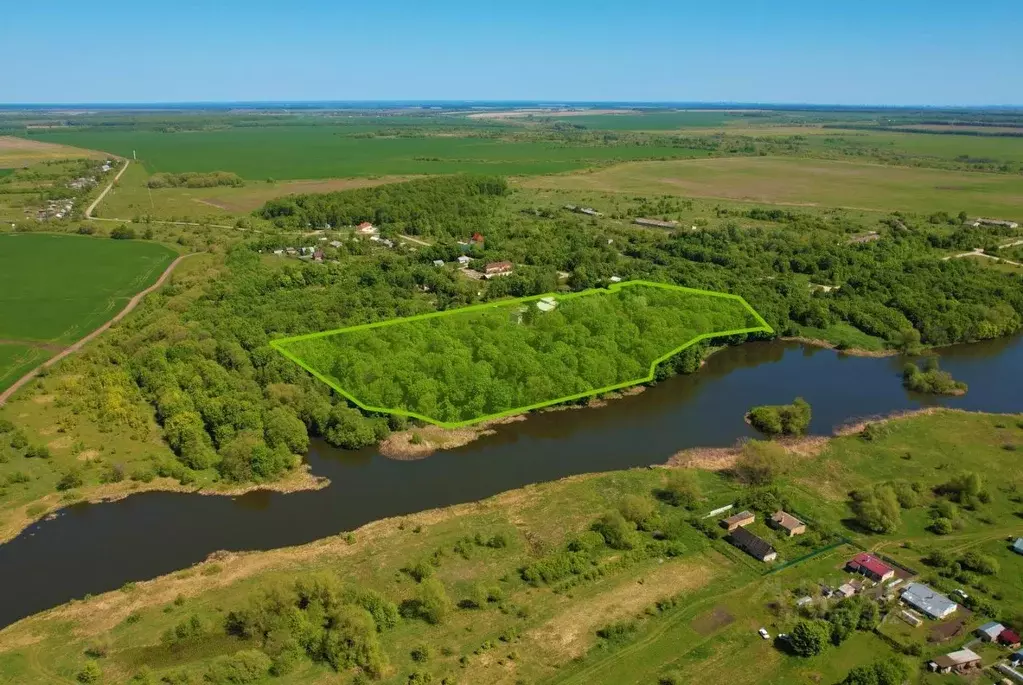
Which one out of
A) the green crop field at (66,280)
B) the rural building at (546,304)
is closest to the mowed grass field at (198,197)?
A: the green crop field at (66,280)

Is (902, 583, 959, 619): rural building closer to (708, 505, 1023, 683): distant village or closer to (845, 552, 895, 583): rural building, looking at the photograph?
(708, 505, 1023, 683): distant village

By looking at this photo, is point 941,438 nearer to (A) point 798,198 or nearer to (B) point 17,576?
Answer: (B) point 17,576

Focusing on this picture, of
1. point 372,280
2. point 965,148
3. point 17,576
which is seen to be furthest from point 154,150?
point 965,148

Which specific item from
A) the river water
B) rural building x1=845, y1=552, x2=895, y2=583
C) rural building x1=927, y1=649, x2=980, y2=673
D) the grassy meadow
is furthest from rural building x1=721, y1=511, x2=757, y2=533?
rural building x1=927, y1=649, x2=980, y2=673

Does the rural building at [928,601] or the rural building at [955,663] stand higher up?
the rural building at [928,601]

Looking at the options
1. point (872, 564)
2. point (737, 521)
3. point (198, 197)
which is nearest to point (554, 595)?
point (737, 521)

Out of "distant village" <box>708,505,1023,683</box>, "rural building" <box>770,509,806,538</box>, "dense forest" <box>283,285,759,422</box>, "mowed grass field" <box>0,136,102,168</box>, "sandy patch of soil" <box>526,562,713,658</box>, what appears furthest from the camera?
"mowed grass field" <box>0,136,102,168</box>

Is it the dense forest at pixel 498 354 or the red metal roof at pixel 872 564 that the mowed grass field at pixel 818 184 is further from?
the red metal roof at pixel 872 564
